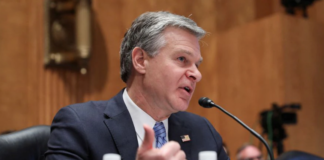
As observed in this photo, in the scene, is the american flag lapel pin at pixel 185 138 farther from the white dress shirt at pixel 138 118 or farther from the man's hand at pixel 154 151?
the man's hand at pixel 154 151

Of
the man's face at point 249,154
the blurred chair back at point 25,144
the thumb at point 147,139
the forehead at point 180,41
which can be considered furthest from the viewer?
the man's face at point 249,154

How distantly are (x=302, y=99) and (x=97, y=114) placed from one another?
389 centimetres

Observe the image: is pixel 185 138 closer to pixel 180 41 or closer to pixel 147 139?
pixel 180 41

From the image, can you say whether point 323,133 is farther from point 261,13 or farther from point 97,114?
point 97,114

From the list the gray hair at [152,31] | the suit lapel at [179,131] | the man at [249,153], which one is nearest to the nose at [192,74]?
the gray hair at [152,31]

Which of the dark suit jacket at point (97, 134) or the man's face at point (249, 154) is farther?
the man's face at point (249, 154)

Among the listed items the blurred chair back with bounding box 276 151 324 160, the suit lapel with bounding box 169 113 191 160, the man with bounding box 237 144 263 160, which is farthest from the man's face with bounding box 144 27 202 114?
the man with bounding box 237 144 263 160

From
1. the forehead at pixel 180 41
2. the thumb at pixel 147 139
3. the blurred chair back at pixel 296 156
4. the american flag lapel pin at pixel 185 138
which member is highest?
the forehead at pixel 180 41

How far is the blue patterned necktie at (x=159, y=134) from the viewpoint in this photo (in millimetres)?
1906

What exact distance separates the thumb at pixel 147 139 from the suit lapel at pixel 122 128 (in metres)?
0.55

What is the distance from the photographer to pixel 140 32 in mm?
1982

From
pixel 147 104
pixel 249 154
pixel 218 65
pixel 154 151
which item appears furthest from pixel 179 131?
pixel 218 65

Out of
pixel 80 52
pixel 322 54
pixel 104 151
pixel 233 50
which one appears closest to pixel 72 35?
pixel 80 52

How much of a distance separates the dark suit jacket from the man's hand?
518 mm
